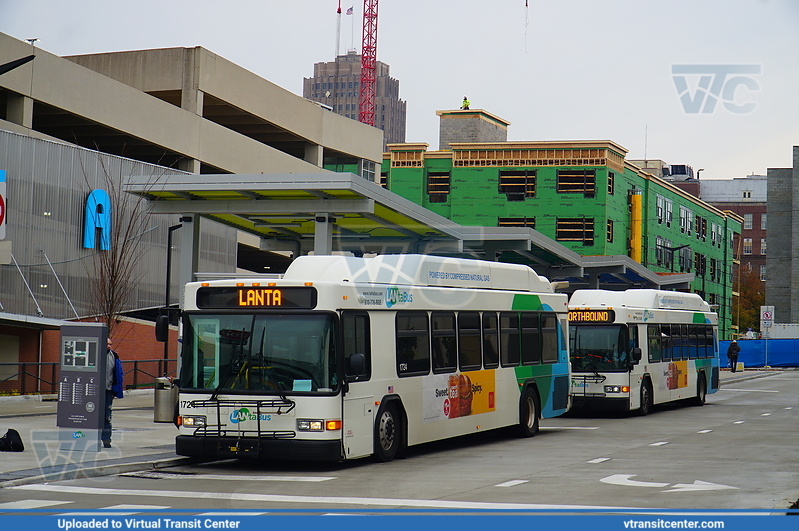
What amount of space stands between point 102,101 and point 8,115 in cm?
401

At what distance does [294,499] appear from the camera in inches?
456

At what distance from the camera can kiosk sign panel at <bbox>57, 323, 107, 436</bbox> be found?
52.0 feet

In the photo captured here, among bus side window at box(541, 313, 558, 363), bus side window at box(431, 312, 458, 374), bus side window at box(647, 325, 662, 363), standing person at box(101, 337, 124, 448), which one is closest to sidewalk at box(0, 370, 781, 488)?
standing person at box(101, 337, 124, 448)

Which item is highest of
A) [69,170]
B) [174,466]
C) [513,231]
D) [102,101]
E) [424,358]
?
[102,101]

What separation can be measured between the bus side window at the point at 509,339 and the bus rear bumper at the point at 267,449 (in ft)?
19.3

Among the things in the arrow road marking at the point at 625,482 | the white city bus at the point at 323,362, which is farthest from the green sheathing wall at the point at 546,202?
the arrow road marking at the point at 625,482

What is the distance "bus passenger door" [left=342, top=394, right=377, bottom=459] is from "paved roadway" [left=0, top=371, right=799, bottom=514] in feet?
0.91

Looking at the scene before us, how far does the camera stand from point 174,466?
15.0m

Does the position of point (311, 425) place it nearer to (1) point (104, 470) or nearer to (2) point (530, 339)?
(1) point (104, 470)

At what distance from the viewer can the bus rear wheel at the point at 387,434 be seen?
1525 cm

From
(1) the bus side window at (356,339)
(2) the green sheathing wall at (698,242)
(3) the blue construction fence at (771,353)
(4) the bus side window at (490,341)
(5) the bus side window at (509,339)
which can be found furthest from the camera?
(2) the green sheathing wall at (698,242)

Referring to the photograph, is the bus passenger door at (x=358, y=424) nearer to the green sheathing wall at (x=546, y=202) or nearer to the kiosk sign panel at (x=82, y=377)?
the kiosk sign panel at (x=82, y=377)
